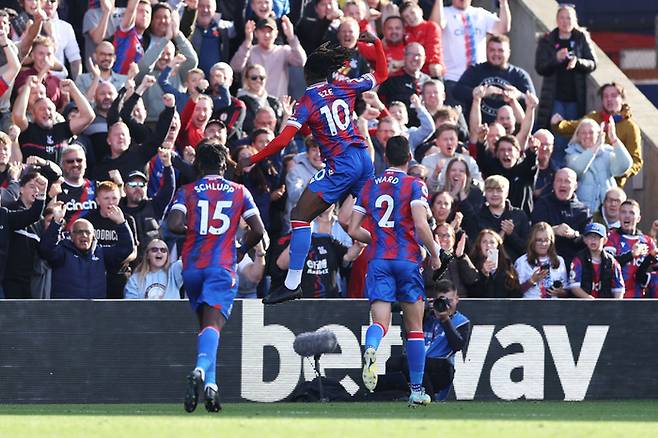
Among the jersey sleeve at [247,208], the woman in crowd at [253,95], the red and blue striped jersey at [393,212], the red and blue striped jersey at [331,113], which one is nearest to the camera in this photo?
the jersey sleeve at [247,208]

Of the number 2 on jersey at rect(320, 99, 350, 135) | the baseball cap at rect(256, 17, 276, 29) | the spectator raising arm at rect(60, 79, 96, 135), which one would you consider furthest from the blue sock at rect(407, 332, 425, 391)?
the baseball cap at rect(256, 17, 276, 29)

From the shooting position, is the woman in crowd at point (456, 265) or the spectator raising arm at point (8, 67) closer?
the woman in crowd at point (456, 265)

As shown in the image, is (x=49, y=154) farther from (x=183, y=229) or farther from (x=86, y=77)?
(x=183, y=229)

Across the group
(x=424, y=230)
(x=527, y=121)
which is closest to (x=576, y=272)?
(x=527, y=121)

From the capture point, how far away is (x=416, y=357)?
39.3ft

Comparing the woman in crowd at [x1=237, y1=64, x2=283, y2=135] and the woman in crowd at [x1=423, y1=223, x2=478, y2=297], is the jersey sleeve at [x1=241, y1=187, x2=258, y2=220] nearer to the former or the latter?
the woman in crowd at [x1=423, y1=223, x2=478, y2=297]

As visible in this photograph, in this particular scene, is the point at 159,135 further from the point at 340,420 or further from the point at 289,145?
the point at 340,420

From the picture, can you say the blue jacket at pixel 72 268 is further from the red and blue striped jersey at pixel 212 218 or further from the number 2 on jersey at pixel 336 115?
the number 2 on jersey at pixel 336 115

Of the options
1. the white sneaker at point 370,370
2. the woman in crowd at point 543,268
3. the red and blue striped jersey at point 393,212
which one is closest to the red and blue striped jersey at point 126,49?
the woman in crowd at point 543,268

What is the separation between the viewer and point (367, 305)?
13.7 metres

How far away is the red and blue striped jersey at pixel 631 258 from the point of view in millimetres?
15438

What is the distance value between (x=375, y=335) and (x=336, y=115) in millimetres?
1768

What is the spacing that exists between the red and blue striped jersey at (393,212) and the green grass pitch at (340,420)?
1.24 meters

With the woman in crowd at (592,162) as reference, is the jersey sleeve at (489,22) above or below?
above
